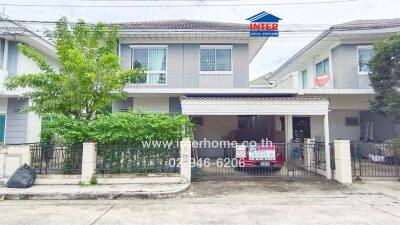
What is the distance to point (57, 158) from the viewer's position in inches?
365

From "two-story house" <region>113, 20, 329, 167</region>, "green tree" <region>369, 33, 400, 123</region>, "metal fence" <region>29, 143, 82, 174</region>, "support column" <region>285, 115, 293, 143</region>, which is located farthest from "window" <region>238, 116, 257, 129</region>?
"metal fence" <region>29, 143, 82, 174</region>

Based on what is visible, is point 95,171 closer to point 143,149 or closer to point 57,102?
point 143,149

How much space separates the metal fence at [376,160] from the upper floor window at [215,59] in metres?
6.89

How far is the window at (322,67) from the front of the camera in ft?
51.9

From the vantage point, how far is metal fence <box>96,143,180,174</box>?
9266mm

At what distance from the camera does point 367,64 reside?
13.0m

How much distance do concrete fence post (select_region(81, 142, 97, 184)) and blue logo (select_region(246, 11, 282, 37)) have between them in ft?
30.0

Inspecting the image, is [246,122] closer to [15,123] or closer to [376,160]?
[376,160]

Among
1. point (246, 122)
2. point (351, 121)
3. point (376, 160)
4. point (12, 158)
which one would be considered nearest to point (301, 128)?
point (351, 121)

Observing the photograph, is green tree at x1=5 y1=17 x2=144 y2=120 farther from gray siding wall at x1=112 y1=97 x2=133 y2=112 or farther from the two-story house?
gray siding wall at x1=112 y1=97 x2=133 y2=112

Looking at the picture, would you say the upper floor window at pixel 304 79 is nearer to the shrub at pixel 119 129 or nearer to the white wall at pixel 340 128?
the white wall at pixel 340 128

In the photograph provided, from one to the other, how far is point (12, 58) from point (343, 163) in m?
15.3

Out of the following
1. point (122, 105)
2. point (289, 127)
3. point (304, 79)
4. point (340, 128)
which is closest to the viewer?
point (289, 127)

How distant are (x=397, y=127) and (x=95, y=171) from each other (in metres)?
15.7
